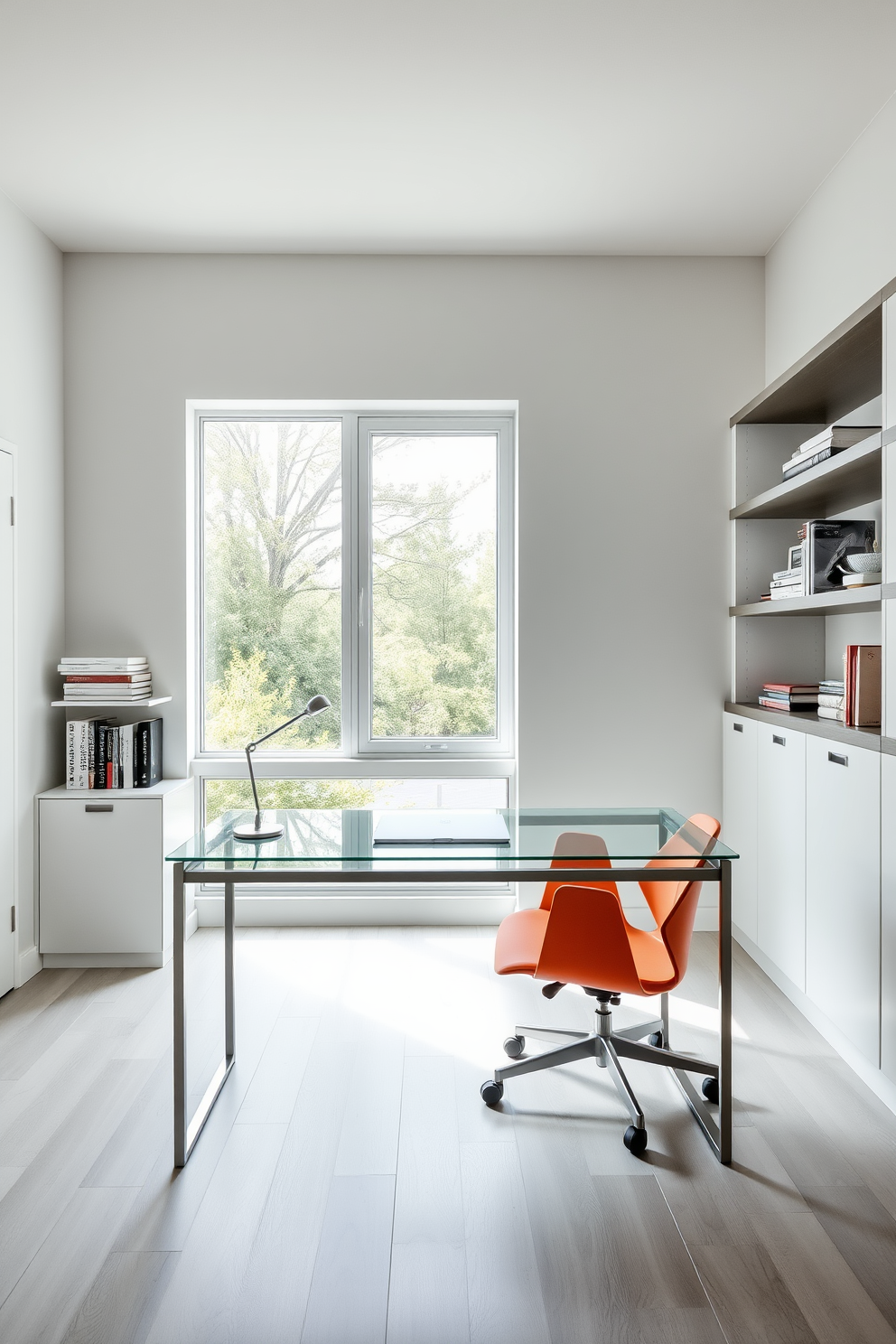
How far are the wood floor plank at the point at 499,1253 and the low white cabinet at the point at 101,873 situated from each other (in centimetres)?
185

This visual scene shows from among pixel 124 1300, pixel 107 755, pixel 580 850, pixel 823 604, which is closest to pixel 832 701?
pixel 823 604

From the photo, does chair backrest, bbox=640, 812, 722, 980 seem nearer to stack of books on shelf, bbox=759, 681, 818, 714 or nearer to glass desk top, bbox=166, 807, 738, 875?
glass desk top, bbox=166, 807, 738, 875

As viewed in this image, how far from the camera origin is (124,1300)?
5.48 feet

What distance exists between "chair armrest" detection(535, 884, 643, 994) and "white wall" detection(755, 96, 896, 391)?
2.26 m

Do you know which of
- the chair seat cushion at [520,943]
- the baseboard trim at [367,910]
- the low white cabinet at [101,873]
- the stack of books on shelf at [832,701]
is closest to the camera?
the chair seat cushion at [520,943]

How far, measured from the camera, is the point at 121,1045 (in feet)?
9.14

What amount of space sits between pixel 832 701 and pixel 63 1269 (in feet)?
8.90

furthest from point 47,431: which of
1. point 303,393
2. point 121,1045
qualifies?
point 121,1045

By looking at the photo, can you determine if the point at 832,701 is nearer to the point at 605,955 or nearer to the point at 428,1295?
the point at 605,955

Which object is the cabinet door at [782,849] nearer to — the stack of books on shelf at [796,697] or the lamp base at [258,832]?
the stack of books on shelf at [796,697]

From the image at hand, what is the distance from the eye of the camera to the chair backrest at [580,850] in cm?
212

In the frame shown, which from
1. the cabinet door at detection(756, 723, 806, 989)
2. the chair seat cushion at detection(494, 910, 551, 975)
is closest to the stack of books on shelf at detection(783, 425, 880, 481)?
the cabinet door at detection(756, 723, 806, 989)

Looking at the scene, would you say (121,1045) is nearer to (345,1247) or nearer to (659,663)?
(345,1247)

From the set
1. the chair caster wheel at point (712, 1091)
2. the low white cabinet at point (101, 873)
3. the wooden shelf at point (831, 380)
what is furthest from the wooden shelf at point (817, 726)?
the low white cabinet at point (101, 873)
